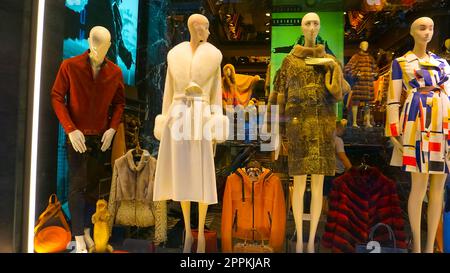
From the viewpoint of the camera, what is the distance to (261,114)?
381 centimetres

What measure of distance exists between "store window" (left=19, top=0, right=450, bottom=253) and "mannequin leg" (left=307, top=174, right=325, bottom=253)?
0.5 inches

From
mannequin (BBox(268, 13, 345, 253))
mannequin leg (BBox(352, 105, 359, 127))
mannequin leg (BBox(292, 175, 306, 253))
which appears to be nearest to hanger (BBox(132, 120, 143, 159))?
mannequin (BBox(268, 13, 345, 253))

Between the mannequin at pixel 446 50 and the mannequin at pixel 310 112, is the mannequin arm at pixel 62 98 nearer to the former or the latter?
the mannequin at pixel 310 112

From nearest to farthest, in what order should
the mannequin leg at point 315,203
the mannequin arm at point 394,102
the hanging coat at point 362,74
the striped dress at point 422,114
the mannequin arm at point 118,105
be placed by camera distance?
the striped dress at point 422,114
the mannequin arm at point 394,102
the mannequin leg at point 315,203
the mannequin arm at point 118,105
the hanging coat at point 362,74

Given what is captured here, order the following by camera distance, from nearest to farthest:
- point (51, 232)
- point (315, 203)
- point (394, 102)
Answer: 1. point (394, 102)
2. point (315, 203)
3. point (51, 232)

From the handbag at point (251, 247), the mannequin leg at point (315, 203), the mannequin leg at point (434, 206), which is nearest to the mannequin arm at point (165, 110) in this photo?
the handbag at point (251, 247)

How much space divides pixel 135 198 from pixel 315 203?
1.63m

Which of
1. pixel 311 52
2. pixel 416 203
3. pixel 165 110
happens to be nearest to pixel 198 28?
pixel 165 110

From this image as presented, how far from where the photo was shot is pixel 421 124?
3.33 m

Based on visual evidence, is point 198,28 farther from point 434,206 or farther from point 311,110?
point 434,206

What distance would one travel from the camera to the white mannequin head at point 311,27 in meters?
3.48

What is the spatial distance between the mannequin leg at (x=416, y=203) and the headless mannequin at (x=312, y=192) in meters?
0.77
